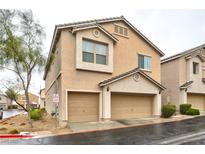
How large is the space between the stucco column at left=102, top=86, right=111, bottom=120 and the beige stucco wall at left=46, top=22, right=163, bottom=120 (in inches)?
23.4

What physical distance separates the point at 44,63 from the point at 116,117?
715 cm

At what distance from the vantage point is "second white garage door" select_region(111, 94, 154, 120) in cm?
1783

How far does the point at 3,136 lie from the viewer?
1212 cm

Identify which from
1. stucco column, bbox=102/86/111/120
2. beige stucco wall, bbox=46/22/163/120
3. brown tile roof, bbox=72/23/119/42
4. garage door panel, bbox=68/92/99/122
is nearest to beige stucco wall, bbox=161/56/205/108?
beige stucco wall, bbox=46/22/163/120

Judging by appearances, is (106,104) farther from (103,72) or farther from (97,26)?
(97,26)

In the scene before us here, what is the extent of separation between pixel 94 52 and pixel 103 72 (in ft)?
5.72

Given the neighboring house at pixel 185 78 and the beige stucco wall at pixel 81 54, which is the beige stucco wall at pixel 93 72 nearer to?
the beige stucco wall at pixel 81 54

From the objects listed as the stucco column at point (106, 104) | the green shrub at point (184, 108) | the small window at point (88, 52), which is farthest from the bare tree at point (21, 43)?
the green shrub at point (184, 108)

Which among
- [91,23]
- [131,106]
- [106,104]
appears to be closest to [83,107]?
[106,104]

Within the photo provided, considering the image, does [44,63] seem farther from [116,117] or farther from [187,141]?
[187,141]

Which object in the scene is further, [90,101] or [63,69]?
[90,101]

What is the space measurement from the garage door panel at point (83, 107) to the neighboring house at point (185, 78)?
1078 centimetres

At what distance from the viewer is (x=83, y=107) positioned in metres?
16.4
